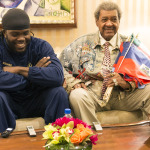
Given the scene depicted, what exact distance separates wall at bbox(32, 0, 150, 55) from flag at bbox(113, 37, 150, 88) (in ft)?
2.03

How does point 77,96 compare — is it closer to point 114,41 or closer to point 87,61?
point 87,61

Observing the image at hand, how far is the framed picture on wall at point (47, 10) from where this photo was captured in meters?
3.49

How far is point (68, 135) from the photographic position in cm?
158

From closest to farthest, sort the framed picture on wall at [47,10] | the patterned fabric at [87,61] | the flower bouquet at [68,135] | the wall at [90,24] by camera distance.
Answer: the flower bouquet at [68,135] → the patterned fabric at [87,61] → the framed picture on wall at [47,10] → the wall at [90,24]

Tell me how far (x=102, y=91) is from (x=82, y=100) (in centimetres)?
27

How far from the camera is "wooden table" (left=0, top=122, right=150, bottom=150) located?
2.02 metres

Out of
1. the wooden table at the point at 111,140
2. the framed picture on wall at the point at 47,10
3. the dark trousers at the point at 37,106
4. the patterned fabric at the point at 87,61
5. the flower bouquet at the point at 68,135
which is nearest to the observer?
the flower bouquet at the point at 68,135

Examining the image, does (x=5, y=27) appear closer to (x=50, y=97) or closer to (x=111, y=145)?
(x=50, y=97)

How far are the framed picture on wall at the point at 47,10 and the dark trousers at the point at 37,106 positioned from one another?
2.98 feet

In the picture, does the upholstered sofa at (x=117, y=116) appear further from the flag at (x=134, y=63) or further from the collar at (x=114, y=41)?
the collar at (x=114, y=41)

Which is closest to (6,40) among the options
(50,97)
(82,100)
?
(50,97)

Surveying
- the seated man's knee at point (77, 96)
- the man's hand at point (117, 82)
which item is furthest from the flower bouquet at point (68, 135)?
the man's hand at point (117, 82)

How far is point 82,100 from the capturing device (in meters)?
3.05

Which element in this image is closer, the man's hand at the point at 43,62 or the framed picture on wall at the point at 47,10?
the man's hand at the point at 43,62
